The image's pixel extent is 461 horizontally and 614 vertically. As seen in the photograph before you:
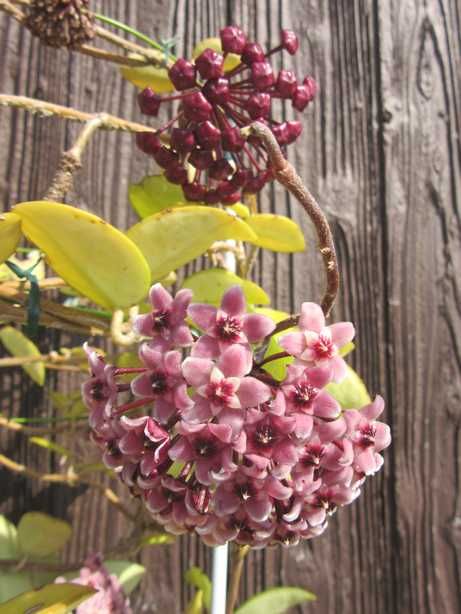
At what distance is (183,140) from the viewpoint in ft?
2.40

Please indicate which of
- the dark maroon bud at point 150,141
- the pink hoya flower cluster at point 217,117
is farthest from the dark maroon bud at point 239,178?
the dark maroon bud at point 150,141

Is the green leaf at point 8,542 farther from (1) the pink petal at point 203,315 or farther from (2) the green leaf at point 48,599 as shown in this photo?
(1) the pink petal at point 203,315

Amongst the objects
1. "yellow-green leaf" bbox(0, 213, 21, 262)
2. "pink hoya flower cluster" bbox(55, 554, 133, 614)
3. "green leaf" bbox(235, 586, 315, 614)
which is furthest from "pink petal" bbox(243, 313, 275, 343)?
"green leaf" bbox(235, 586, 315, 614)

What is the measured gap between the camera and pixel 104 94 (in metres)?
1.17

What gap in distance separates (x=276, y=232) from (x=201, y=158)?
0.44ft

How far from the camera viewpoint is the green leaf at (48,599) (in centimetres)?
67

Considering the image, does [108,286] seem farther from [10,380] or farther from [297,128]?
[10,380]

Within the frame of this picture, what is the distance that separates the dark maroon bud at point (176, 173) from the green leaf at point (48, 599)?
0.48m

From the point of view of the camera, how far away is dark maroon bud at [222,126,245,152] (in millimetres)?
743

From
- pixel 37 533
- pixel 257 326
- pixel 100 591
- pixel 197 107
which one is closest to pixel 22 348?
pixel 37 533

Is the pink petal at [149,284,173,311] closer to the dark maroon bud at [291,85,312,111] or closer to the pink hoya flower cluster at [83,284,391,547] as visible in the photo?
the pink hoya flower cluster at [83,284,391,547]

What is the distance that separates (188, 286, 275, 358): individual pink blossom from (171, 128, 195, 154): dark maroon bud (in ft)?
0.93

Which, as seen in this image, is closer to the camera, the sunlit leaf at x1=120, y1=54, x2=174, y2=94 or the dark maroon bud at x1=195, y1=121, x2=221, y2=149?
the dark maroon bud at x1=195, y1=121, x2=221, y2=149

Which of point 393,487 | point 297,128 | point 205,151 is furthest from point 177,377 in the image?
point 393,487
